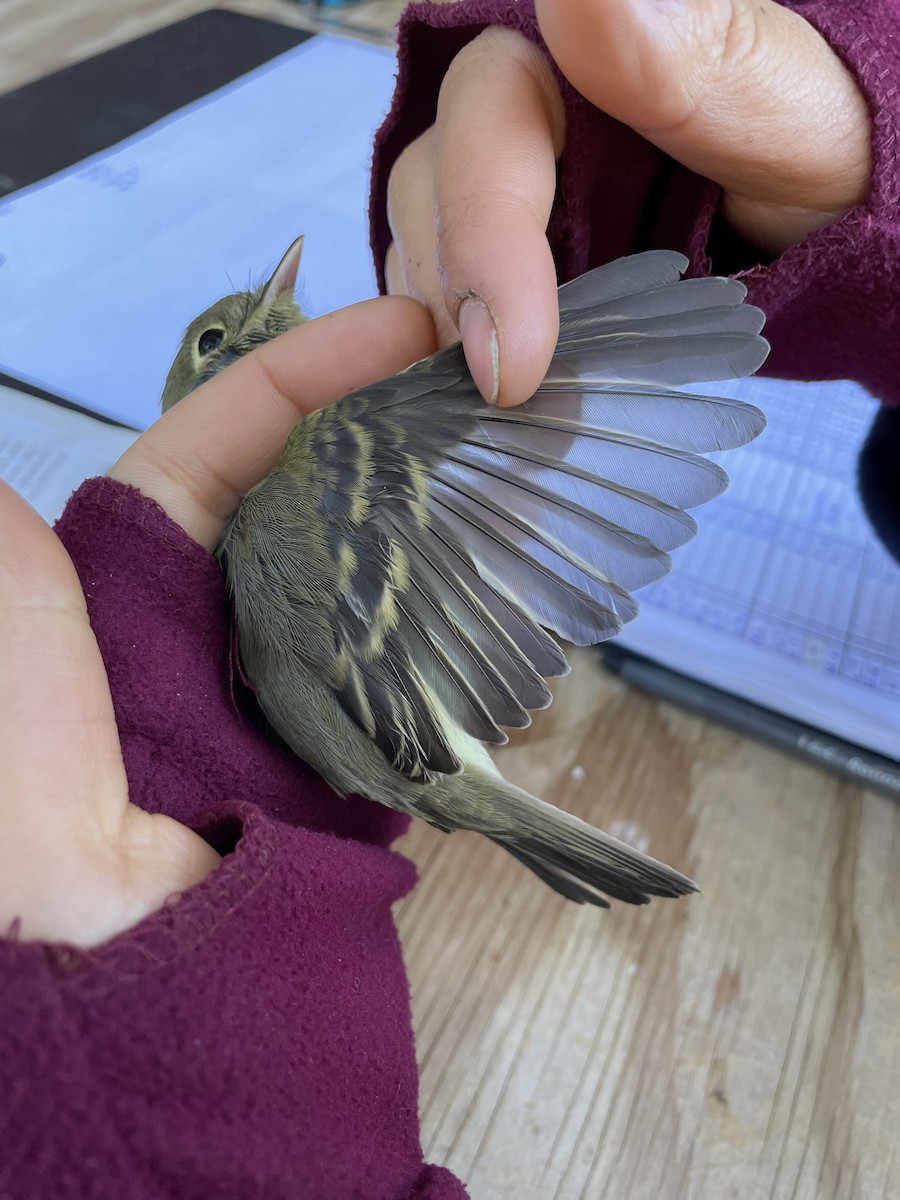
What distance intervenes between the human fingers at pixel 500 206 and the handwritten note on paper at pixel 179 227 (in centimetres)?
58

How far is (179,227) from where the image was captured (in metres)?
1.38

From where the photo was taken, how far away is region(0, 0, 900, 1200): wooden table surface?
596mm

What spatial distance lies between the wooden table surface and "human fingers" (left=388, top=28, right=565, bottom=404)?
450 millimetres

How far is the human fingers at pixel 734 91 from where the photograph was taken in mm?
458

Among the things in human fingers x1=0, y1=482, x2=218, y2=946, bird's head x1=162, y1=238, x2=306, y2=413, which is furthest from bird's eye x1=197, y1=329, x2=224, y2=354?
human fingers x1=0, y1=482, x2=218, y2=946

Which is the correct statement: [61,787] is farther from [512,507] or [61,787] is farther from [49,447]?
[49,447]

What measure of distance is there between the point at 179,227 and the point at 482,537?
1.15m

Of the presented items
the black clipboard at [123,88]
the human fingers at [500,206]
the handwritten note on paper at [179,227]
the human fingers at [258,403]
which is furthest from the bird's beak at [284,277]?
the black clipboard at [123,88]

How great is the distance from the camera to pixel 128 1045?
347 millimetres

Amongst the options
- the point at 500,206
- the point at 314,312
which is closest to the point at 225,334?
the point at 314,312

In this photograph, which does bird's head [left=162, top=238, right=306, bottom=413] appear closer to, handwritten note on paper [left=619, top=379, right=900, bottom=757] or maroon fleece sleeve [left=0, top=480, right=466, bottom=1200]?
maroon fleece sleeve [left=0, top=480, right=466, bottom=1200]

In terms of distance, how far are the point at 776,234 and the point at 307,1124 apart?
2.30 feet

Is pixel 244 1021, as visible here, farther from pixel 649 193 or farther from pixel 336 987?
pixel 649 193

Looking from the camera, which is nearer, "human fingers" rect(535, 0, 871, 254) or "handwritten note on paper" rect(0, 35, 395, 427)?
"human fingers" rect(535, 0, 871, 254)
